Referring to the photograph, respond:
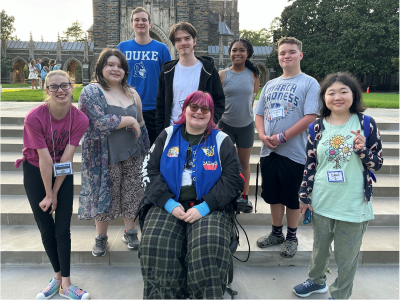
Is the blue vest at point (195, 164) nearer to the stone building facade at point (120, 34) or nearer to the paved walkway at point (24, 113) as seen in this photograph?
the paved walkway at point (24, 113)

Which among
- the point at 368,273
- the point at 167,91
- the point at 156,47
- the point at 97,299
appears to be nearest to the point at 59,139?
the point at 167,91

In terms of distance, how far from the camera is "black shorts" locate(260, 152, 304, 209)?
2.72m

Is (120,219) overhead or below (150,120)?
below

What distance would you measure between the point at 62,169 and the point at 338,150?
208cm

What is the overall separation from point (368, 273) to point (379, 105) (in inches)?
369

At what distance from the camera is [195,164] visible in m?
2.26

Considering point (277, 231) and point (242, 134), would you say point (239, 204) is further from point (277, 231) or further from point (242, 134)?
point (242, 134)

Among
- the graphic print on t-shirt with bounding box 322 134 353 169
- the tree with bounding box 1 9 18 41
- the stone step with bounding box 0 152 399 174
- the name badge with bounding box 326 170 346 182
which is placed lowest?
the stone step with bounding box 0 152 399 174

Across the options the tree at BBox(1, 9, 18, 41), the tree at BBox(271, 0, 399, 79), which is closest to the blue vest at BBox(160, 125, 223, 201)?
the tree at BBox(271, 0, 399, 79)

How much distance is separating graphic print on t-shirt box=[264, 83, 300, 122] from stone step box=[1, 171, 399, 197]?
62.3 inches

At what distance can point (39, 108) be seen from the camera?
2205mm

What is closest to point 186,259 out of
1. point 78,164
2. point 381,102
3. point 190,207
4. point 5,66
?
point 190,207

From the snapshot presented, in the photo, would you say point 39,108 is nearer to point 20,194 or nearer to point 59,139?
point 59,139

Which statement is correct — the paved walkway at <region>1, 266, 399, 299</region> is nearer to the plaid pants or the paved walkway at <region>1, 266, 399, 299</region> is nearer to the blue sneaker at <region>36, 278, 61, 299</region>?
the blue sneaker at <region>36, 278, 61, 299</region>
